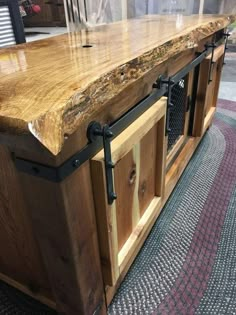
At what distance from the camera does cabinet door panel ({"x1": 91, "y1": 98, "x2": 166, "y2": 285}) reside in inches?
21.6

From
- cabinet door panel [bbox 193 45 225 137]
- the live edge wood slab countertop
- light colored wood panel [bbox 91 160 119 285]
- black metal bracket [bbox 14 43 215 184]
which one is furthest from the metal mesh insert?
light colored wood panel [bbox 91 160 119 285]

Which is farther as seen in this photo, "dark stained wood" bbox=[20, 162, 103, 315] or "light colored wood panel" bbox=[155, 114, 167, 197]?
"light colored wood panel" bbox=[155, 114, 167, 197]

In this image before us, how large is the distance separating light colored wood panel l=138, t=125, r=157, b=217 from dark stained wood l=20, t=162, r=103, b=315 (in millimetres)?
241

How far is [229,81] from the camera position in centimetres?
272

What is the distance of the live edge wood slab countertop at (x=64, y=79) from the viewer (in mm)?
344

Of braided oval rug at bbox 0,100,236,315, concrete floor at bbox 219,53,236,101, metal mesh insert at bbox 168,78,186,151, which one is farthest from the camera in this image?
concrete floor at bbox 219,53,236,101

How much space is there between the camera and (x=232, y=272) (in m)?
0.86

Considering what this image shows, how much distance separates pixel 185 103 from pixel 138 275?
72 cm

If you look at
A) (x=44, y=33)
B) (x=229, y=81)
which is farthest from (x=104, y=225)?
(x=229, y=81)

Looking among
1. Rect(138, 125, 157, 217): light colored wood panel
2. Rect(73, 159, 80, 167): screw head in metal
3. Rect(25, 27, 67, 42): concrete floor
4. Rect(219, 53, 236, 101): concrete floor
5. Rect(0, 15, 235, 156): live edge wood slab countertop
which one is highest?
Rect(0, 15, 235, 156): live edge wood slab countertop

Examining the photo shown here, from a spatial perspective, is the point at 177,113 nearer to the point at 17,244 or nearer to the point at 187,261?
the point at 187,261

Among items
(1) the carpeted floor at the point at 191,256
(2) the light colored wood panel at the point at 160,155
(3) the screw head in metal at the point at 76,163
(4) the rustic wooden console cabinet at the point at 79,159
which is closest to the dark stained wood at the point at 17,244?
(4) the rustic wooden console cabinet at the point at 79,159

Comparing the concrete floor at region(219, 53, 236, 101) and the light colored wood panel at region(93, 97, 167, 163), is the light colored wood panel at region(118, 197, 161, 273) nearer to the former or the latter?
the light colored wood panel at region(93, 97, 167, 163)

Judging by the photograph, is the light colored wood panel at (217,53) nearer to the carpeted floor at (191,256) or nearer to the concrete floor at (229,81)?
the carpeted floor at (191,256)
